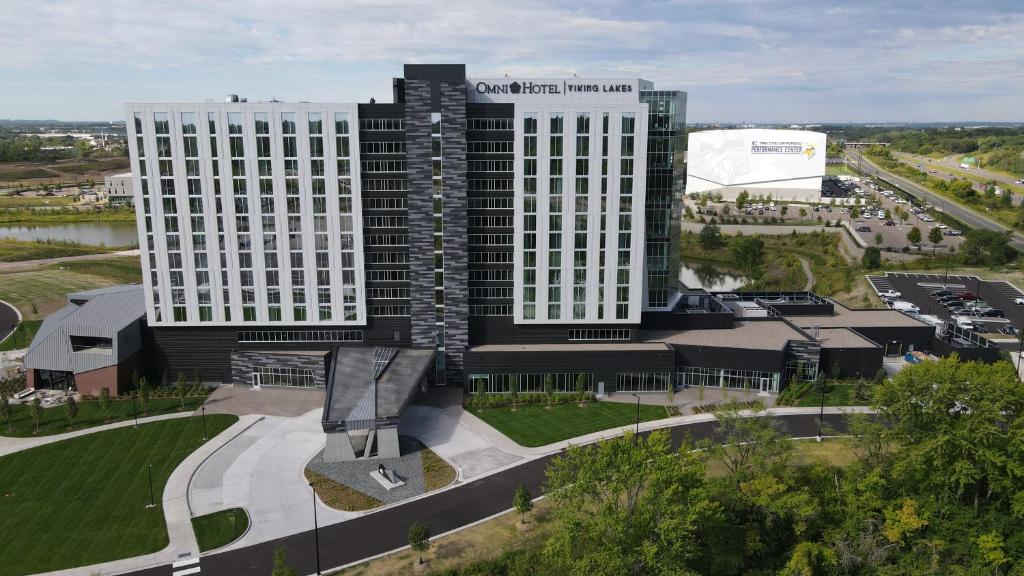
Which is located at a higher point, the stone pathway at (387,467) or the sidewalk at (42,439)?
the sidewalk at (42,439)

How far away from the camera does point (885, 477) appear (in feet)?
179

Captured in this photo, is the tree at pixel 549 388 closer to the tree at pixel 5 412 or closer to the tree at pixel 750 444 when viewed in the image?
the tree at pixel 750 444

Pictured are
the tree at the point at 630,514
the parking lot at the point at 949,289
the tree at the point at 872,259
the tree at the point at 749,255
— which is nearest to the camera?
the tree at the point at 630,514

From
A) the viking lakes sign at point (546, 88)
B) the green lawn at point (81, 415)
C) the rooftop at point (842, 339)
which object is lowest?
the green lawn at point (81, 415)

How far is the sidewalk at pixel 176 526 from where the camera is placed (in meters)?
49.6

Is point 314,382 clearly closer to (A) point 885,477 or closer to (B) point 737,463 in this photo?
(B) point 737,463

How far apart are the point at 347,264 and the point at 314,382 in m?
16.3

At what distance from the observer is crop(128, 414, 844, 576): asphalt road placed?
165 ft

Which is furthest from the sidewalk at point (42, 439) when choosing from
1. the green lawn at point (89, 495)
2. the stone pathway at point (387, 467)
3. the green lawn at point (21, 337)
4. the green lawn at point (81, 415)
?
the green lawn at point (21, 337)

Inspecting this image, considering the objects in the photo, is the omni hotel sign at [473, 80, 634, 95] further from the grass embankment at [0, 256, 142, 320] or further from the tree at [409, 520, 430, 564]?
the grass embankment at [0, 256, 142, 320]

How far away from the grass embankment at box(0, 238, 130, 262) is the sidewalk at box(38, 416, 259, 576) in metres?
134

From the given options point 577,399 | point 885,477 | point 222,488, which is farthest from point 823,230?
point 222,488

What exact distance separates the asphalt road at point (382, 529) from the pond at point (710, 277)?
345 ft

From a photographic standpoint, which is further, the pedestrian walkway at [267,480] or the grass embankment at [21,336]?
the grass embankment at [21,336]
